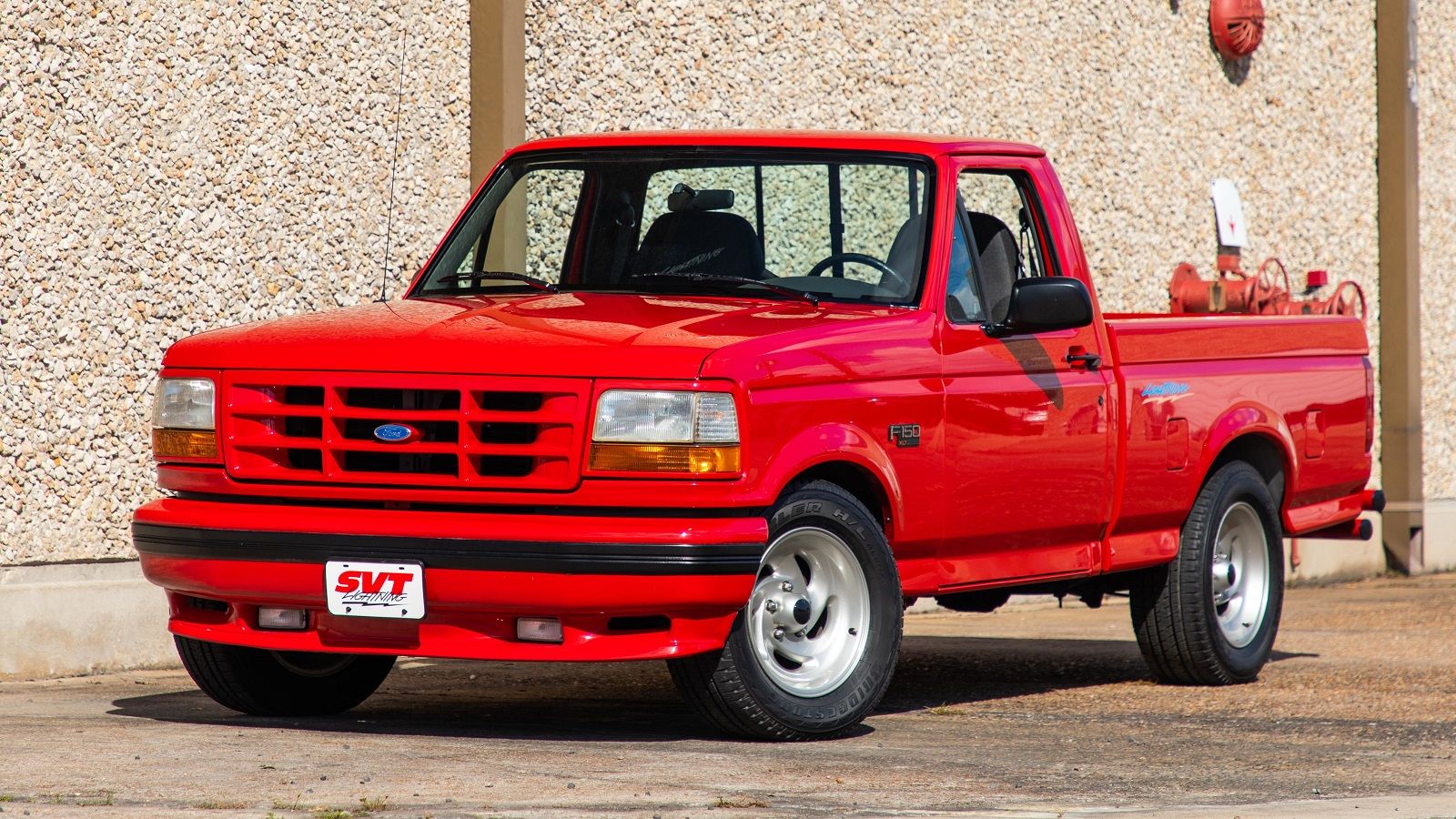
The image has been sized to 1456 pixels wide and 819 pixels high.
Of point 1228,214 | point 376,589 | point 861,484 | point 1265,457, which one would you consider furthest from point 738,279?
point 1228,214

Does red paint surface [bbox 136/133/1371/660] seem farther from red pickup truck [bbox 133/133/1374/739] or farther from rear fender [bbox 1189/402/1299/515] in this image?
rear fender [bbox 1189/402/1299/515]

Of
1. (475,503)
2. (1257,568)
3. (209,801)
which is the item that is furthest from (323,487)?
(1257,568)

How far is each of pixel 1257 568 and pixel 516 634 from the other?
3851 millimetres

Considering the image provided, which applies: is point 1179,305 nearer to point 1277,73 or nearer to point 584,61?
point 1277,73

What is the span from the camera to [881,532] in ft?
22.4

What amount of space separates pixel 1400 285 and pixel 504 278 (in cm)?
965

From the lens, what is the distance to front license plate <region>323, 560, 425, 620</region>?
6230 mm

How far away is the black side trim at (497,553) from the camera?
6.11 m

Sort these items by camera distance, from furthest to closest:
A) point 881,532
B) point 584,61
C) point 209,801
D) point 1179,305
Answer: point 1179,305, point 584,61, point 881,532, point 209,801

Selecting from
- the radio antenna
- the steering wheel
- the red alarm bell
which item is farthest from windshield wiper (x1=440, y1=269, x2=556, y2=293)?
the red alarm bell

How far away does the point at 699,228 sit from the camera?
7453 millimetres

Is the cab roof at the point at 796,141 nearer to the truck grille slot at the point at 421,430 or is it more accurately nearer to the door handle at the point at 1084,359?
the door handle at the point at 1084,359

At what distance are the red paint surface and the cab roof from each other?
0.4 inches

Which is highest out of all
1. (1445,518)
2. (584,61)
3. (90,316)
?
(584,61)
